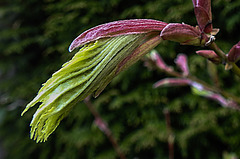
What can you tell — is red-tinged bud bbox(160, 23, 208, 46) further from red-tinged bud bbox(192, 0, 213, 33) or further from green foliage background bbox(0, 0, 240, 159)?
green foliage background bbox(0, 0, 240, 159)

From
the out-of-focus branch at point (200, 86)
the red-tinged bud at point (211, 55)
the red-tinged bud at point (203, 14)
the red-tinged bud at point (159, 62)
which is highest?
the red-tinged bud at point (203, 14)

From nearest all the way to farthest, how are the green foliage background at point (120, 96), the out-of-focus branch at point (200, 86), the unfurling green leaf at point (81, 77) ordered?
the unfurling green leaf at point (81, 77) → the out-of-focus branch at point (200, 86) → the green foliage background at point (120, 96)

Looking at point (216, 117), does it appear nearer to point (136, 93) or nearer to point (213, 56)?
point (136, 93)

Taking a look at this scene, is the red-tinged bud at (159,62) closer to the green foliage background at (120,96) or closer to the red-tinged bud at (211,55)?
the red-tinged bud at (211,55)

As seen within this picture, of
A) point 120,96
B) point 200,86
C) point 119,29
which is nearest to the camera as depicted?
point 119,29

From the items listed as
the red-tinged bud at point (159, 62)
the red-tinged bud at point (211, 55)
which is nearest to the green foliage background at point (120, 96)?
the red-tinged bud at point (159, 62)

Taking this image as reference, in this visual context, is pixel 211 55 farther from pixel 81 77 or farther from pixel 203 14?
pixel 81 77

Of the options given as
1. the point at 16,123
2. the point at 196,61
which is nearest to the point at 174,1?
the point at 196,61

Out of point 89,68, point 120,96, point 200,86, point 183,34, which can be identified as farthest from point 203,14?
point 120,96
